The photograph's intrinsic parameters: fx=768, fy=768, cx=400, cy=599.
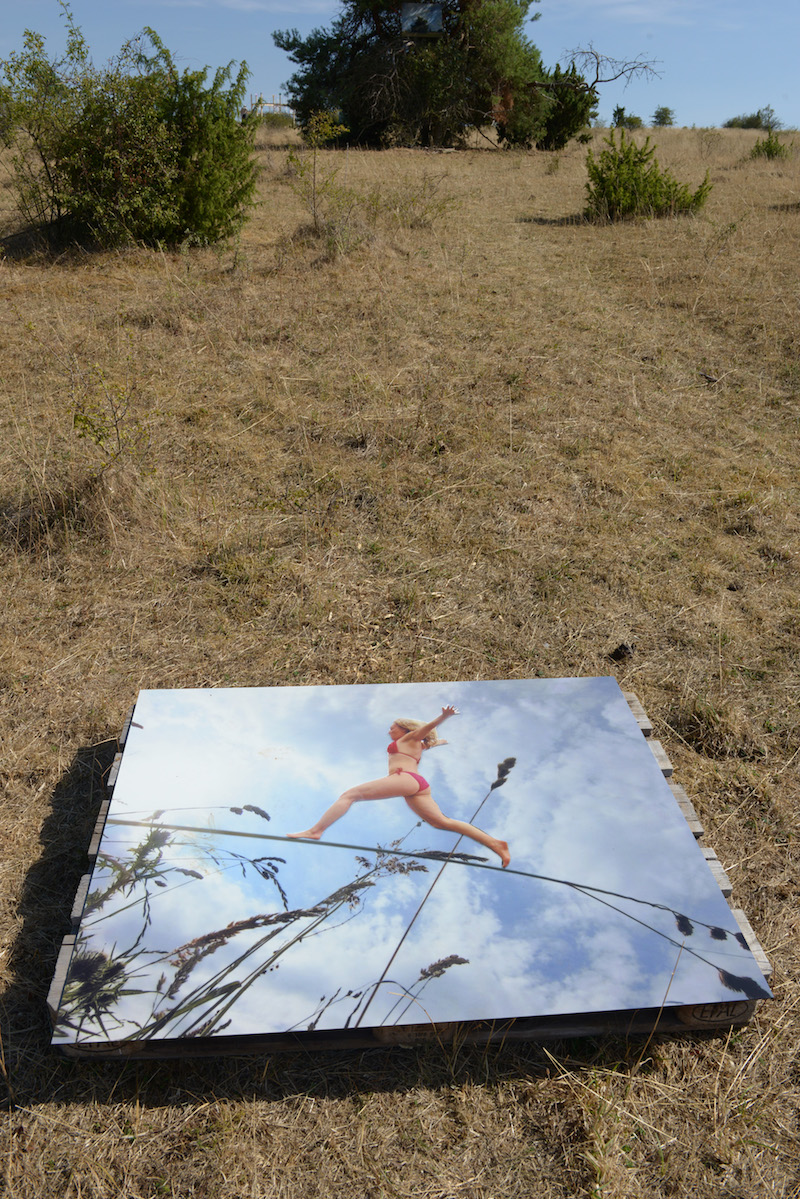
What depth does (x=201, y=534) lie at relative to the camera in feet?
12.8

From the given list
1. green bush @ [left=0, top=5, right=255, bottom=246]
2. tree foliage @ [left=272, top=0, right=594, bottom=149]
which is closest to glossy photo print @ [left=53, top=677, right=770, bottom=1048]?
green bush @ [left=0, top=5, right=255, bottom=246]

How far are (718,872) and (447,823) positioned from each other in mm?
784

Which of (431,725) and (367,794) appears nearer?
(367,794)

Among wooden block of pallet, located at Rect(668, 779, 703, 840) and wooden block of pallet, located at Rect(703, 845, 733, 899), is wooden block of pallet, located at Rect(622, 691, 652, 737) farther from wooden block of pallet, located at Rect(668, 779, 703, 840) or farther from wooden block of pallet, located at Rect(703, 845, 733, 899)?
wooden block of pallet, located at Rect(703, 845, 733, 899)

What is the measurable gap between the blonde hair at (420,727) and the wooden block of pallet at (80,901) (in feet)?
3.42

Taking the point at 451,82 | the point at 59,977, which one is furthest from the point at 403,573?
the point at 451,82

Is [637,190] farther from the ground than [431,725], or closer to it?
farther from the ground

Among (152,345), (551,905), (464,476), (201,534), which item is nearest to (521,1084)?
(551,905)

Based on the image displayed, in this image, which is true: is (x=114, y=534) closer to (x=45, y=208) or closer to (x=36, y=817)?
(x=36, y=817)

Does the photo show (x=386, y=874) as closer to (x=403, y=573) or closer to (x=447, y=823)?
(x=447, y=823)

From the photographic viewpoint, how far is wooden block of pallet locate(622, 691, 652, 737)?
103 inches

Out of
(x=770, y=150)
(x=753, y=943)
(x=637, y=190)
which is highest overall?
(x=770, y=150)

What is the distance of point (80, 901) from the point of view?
203 cm

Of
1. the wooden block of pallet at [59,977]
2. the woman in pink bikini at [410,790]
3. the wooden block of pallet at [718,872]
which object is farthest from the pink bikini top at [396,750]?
the wooden block of pallet at [59,977]
